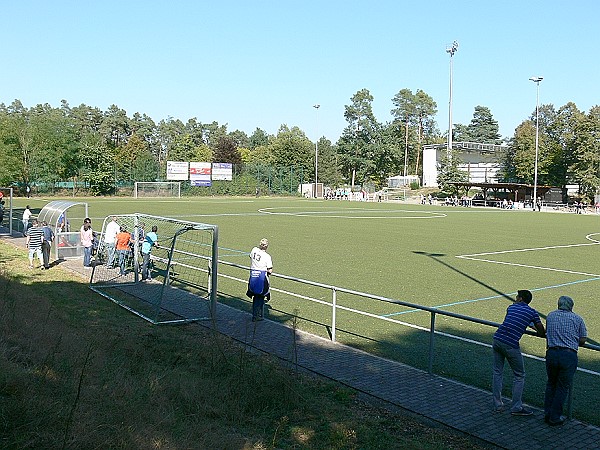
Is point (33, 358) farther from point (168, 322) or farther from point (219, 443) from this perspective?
point (168, 322)

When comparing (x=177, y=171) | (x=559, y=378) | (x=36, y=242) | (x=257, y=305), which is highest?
(x=177, y=171)

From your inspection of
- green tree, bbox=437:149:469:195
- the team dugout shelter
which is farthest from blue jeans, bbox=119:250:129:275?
green tree, bbox=437:149:469:195

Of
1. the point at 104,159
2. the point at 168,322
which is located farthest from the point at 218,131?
the point at 168,322

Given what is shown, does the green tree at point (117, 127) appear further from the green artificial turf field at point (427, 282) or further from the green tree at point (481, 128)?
the green artificial turf field at point (427, 282)

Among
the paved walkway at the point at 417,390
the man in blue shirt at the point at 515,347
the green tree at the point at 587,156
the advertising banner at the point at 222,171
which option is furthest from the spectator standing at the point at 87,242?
the green tree at the point at 587,156

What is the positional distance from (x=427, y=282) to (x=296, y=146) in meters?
100

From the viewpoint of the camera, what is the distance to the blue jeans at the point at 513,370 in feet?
24.9

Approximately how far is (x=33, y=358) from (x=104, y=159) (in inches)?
3239

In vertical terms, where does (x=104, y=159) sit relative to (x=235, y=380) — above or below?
above

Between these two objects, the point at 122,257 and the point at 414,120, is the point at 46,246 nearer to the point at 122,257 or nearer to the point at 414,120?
the point at 122,257

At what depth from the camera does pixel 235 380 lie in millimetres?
7926

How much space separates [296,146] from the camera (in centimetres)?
11694

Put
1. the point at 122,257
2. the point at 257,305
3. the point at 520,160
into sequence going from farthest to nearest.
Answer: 1. the point at 520,160
2. the point at 122,257
3. the point at 257,305

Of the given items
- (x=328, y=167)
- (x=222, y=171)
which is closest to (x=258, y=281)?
(x=222, y=171)
